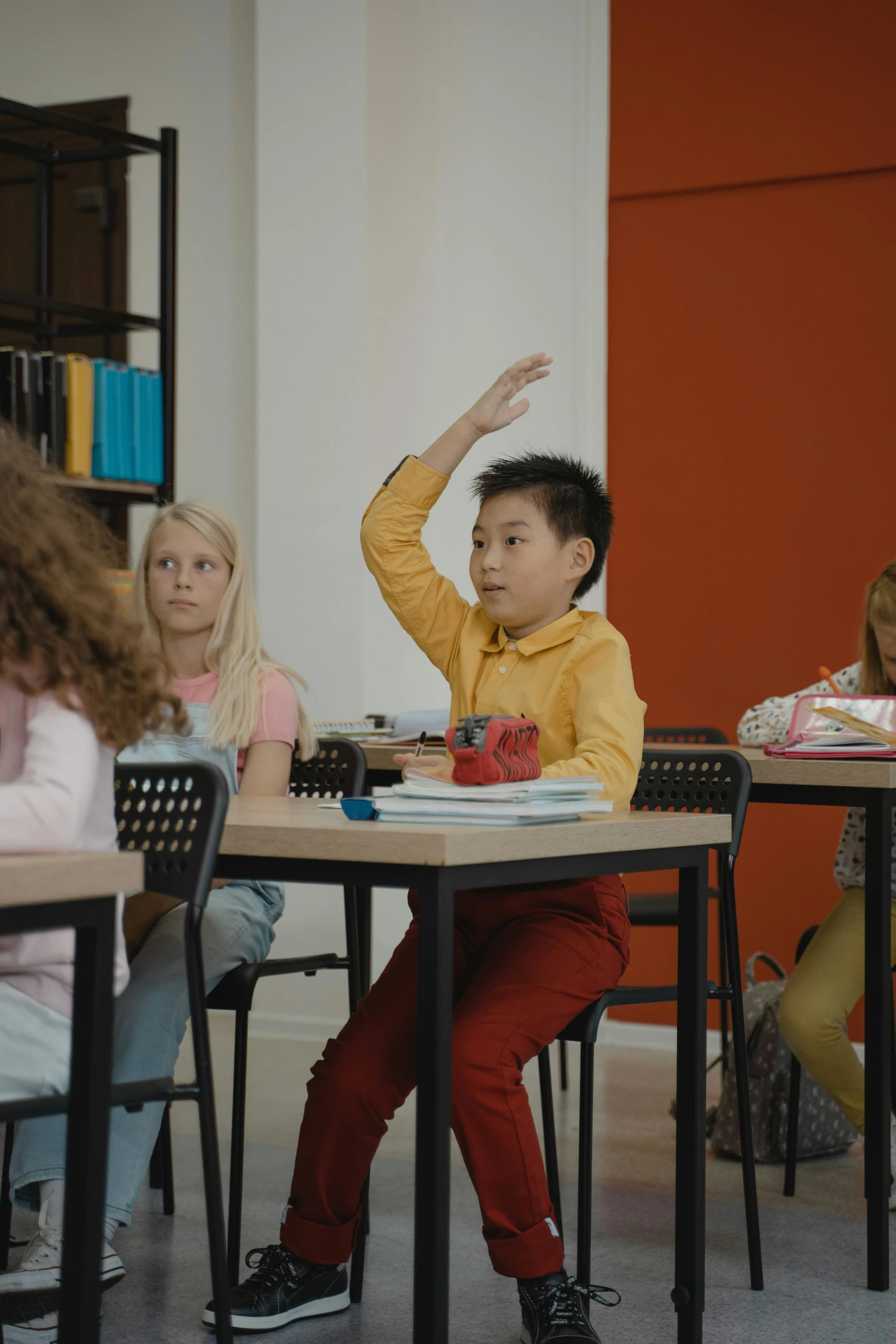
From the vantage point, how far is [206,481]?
4.60 m

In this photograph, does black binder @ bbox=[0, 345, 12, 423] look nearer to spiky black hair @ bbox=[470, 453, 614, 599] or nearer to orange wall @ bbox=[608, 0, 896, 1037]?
orange wall @ bbox=[608, 0, 896, 1037]

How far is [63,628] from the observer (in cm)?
138

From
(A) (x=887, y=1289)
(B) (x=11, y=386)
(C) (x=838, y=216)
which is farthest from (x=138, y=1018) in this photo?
(C) (x=838, y=216)

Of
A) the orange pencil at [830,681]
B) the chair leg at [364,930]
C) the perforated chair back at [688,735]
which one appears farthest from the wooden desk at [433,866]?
the perforated chair back at [688,735]

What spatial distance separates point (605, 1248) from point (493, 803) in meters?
1.15

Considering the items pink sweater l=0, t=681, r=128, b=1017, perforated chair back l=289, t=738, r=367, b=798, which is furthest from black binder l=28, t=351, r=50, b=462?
pink sweater l=0, t=681, r=128, b=1017

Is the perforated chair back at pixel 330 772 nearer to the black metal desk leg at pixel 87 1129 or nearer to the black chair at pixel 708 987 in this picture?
the black chair at pixel 708 987

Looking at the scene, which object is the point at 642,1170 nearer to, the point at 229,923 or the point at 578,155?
the point at 229,923

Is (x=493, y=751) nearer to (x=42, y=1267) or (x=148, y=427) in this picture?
(x=42, y=1267)

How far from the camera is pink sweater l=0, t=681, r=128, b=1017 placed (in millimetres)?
1251

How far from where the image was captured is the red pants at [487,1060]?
6.11 feet

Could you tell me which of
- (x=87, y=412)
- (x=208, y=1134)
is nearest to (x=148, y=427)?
(x=87, y=412)

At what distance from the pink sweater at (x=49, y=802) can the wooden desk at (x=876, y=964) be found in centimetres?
112

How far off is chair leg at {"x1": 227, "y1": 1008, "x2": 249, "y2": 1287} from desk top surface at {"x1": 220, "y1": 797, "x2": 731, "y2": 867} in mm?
570
